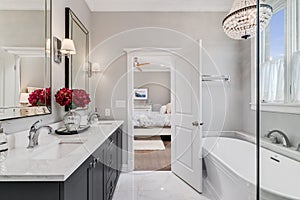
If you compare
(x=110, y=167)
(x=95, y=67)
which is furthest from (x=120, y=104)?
(x=110, y=167)

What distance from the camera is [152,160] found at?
4.21 metres

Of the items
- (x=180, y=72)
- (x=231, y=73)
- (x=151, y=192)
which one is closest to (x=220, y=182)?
(x=151, y=192)

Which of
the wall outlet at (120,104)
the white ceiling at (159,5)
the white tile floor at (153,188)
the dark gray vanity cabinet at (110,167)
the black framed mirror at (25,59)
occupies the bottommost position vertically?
the white tile floor at (153,188)

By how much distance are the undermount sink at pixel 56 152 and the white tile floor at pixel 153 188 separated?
133 cm

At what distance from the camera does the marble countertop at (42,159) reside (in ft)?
3.35

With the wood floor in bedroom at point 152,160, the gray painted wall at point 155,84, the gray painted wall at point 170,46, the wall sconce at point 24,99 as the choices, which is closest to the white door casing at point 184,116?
the gray painted wall at point 170,46

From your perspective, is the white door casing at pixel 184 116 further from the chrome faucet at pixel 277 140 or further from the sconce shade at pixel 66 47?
the sconce shade at pixel 66 47

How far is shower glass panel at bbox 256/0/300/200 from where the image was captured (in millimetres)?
2168

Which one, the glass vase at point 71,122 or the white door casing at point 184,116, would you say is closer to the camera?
the glass vase at point 71,122

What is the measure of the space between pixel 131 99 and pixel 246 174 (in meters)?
2.08

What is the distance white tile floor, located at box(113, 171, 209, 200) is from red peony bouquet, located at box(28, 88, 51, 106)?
4.81 feet

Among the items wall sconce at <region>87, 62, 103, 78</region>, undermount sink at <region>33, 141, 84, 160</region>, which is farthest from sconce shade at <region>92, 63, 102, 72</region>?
undermount sink at <region>33, 141, 84, 160</region>

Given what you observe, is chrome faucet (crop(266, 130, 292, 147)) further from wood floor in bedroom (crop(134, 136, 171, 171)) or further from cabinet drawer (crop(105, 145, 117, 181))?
wood floor in bedroom (crop(134, 136, 171, 171))

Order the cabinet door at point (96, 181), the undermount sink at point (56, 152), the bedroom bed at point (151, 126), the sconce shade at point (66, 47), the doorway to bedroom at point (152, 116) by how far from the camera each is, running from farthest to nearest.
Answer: the bedroom bed at point (151, 126) → the doorway to bedroom at point (152, 116) → the sconce shade at point (66, 47) → the cabinet door at point (96, 181) → the undermount sink at point (56, 152)
